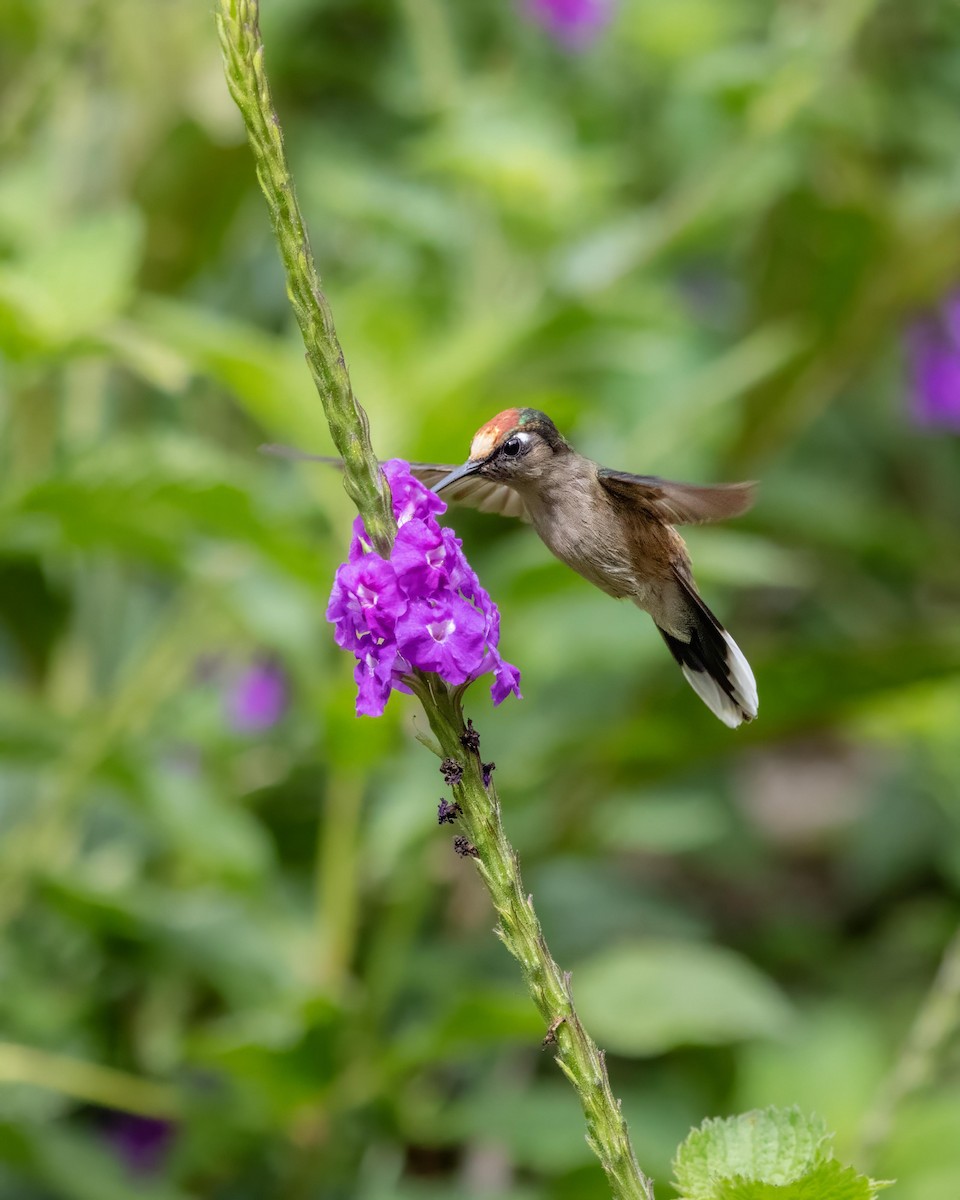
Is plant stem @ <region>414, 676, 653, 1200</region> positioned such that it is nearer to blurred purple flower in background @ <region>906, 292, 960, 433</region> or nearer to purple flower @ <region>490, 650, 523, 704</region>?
purple flower @ <region>490, 650, 523, 704</region>

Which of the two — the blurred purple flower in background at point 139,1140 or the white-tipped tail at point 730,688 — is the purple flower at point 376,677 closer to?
the white-tipped tail at point 730,688

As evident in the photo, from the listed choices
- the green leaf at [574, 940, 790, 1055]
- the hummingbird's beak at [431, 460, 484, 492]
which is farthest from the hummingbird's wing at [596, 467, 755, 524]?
the green leaf at [574, 940, 790, 1055]

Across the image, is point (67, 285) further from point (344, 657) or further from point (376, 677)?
point (376, 677)

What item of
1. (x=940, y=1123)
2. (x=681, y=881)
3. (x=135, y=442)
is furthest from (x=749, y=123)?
(x=681, y=881)

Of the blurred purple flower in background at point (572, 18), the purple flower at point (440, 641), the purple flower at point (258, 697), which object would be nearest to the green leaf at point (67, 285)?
the purple flower at point (440, 641)

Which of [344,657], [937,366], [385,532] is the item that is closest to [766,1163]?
[385,532]

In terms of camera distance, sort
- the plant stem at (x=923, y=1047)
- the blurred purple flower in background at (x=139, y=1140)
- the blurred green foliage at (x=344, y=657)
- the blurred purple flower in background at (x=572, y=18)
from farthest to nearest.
Result: 1. the blurred purple flower in background at (x=572, y=18)
2. the blurred purple flower in background at (x=139, y=1140)
3. the blurred green foliage at (x=344, y=657)
4. the plant stem at (x=923, y=1047)
